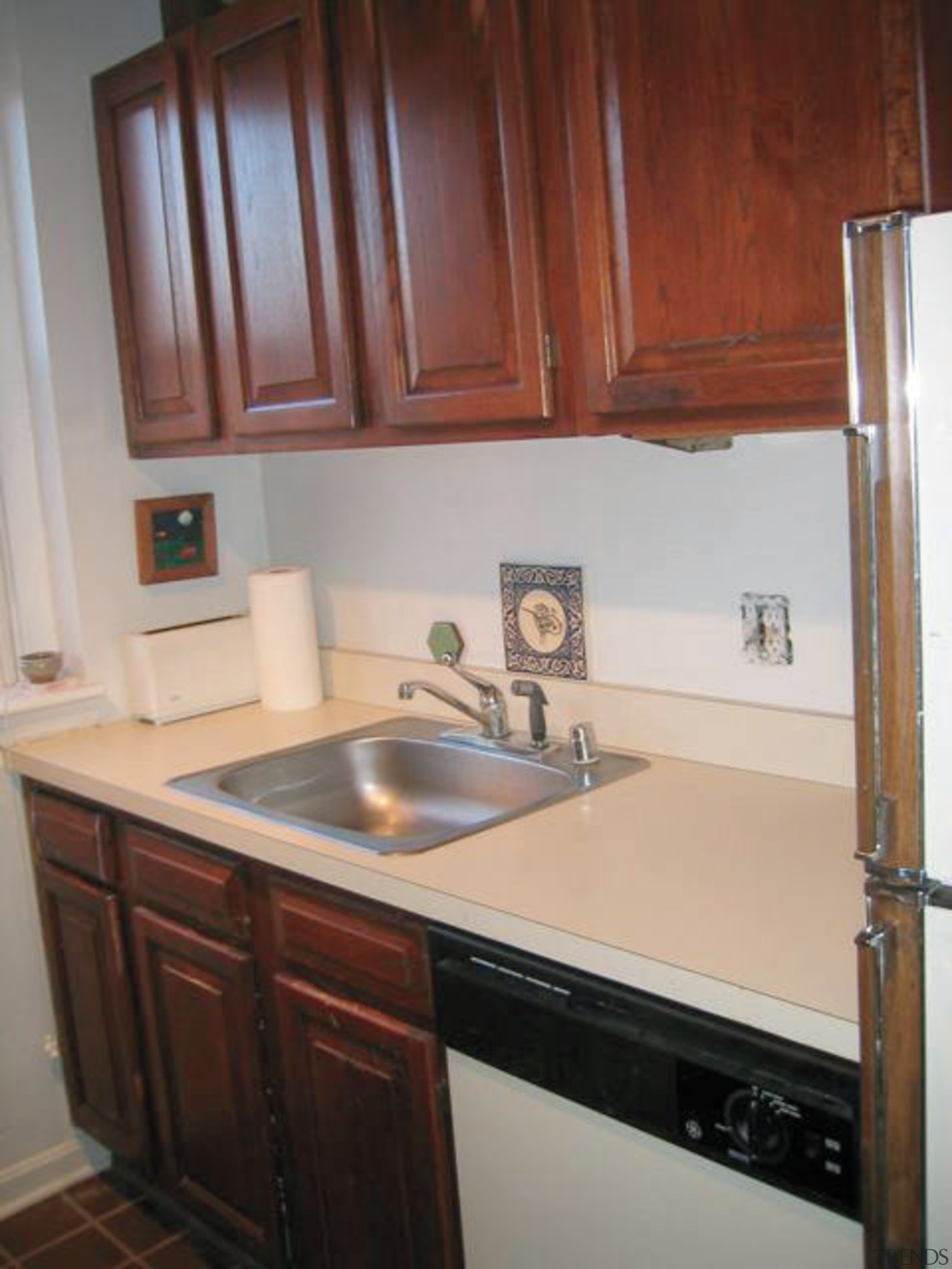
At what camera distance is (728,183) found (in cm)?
154

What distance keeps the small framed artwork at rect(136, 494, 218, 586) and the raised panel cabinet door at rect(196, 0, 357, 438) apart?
1.39 feet

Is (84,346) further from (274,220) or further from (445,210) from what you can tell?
(445,210)

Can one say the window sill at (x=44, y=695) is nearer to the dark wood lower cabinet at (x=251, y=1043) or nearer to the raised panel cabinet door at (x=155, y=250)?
the dark wood lower cabinet at (x=251, y=1043)

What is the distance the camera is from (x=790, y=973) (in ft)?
4.58

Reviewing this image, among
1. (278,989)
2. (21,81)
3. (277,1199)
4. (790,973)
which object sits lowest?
(277,1199)

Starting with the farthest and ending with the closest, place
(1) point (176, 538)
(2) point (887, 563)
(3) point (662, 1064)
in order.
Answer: (1) point (176, 538)
(3) point (662, 1064)
(2) point (887, 563)

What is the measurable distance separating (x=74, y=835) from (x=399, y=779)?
2.00 feet

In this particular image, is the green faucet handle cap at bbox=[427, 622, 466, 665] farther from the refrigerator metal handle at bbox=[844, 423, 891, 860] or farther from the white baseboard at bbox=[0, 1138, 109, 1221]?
the refrigerator metal handle at bbox=[844, 423, 891, 860]

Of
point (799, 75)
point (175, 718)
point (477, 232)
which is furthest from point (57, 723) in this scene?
point (799, 75)

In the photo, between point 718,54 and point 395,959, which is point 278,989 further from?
point 718,54

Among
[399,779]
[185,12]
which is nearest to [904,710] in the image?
[399,779]

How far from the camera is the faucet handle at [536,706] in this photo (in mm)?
2305

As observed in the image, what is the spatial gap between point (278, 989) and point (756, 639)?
90 cm

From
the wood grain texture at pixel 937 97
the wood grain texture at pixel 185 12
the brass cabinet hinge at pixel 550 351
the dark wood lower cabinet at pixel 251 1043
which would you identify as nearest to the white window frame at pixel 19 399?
the wood grain texture at pixel 185 12
